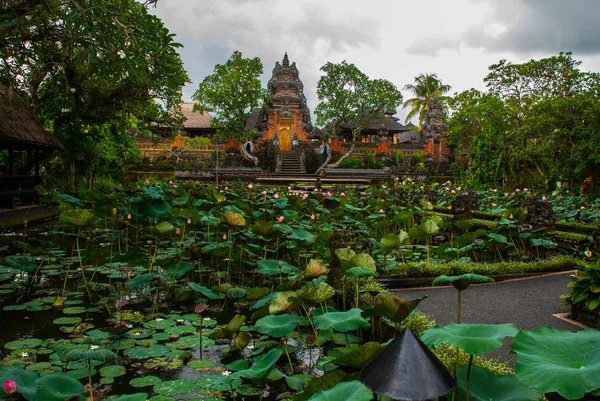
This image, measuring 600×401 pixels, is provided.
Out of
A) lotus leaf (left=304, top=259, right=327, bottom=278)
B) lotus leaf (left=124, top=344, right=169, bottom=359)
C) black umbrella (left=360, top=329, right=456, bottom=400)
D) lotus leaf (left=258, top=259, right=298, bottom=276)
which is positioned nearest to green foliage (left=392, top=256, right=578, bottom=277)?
lotus leaf (left=258, top=259, right=298, bottom=276)

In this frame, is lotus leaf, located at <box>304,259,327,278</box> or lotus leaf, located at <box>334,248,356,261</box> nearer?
lotus leaf, located at <box>304,259,327,278</box>

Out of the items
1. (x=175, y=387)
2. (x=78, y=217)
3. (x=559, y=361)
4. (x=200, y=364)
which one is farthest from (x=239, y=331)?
(x=78, y=217)

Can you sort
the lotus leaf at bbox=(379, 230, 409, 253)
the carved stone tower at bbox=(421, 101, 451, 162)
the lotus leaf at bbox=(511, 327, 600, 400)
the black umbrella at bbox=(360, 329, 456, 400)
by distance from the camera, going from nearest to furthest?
the black umbrella at bbox=(360, 329, 456, 400)
the lotus leaf at bbox=(511, 327, 600, 400)
the lotus leaf at bbox=(379, 230, 409, 253)
the carved stone tower at bbox=(421, 101, 451, 162)

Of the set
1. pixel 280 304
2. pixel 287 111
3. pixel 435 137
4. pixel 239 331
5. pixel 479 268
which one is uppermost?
pixel 287 111

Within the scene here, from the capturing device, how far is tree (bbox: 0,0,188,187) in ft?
16.9

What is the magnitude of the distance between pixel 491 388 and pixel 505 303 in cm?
292

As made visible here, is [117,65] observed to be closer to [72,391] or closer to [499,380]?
[72,391]

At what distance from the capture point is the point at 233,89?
81.5 feet

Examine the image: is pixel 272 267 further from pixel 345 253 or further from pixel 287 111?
pixel 287 111

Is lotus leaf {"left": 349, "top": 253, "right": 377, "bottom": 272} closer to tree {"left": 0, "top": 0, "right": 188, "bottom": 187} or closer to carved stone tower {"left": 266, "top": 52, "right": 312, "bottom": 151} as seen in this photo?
tree {"left": 0, "top": 0, "right": 188, "bottom": 187}

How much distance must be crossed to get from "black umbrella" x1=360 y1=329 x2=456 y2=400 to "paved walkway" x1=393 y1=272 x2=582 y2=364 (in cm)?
208

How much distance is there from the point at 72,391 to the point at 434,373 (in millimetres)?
1480

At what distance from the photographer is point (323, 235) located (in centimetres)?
452

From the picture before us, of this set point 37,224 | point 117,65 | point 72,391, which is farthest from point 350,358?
point 37,224
